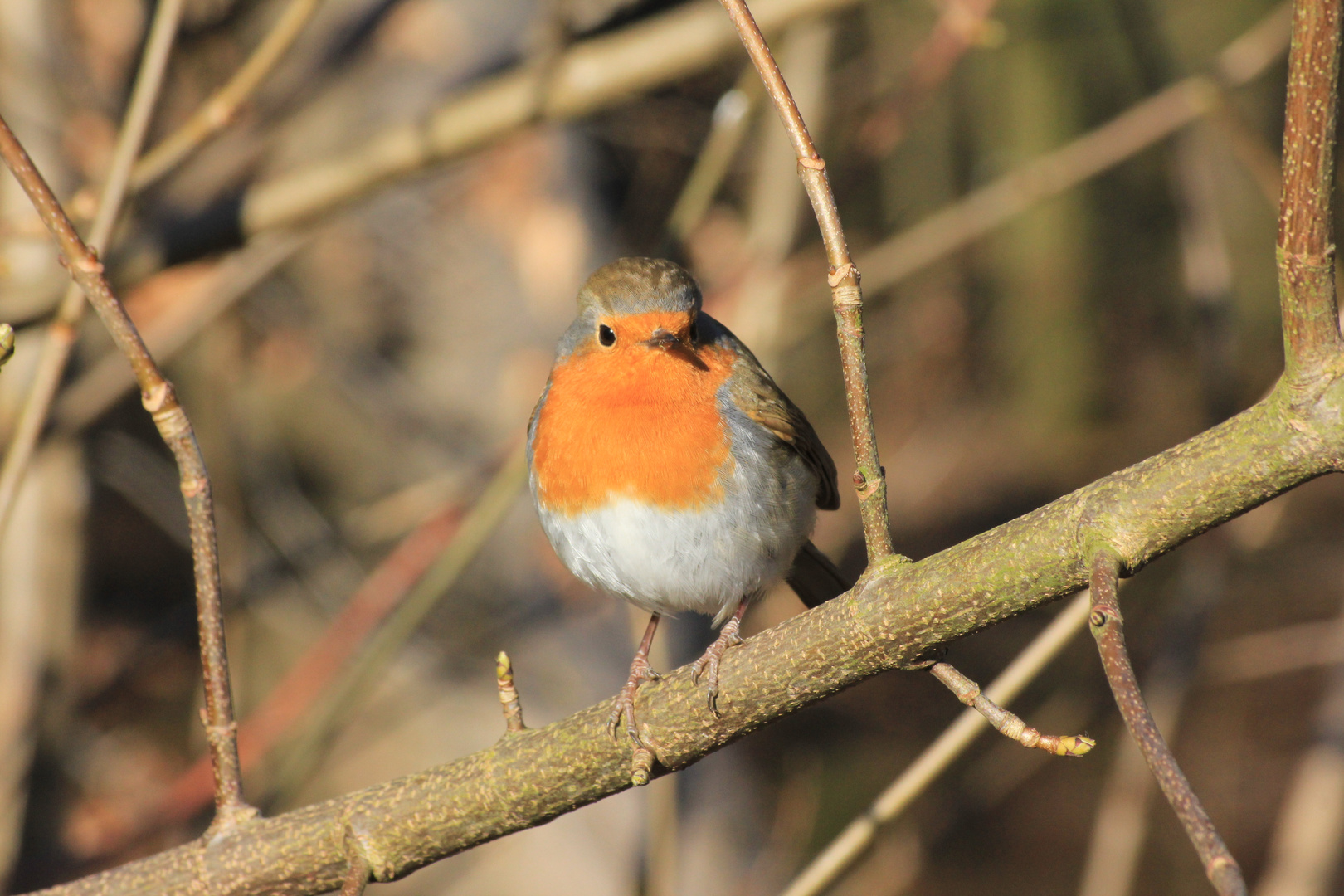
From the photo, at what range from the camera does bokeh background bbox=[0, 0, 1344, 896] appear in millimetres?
4152

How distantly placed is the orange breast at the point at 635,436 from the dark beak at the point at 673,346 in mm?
12

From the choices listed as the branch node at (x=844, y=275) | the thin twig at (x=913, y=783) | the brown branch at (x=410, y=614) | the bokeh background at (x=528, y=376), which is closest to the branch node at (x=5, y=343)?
the branch node at (x=844, y=275)

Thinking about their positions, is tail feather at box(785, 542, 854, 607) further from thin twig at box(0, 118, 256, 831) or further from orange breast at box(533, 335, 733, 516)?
thin twig at box(0, 118, 256, 831)

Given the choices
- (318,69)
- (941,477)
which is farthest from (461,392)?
(941,477)

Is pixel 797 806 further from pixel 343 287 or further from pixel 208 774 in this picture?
pixel 343 287

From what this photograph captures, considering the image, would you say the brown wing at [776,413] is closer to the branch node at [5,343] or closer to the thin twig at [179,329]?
the thin twig at [179,329]

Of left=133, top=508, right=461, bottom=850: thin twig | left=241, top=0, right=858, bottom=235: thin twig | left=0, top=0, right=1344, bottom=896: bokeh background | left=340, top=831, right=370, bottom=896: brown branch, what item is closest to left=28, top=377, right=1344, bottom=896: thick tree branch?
left=340, top=831, right=370, bottom=896: brown branch

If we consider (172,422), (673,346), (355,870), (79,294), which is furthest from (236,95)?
(355,870)

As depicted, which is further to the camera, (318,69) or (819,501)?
(318,69)

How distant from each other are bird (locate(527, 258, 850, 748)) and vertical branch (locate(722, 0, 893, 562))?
3.71 ft

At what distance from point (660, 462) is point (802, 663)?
1024 mm

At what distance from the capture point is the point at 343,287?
5.86m

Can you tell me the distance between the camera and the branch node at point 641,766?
2158 mm

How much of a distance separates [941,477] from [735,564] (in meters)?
5.07
